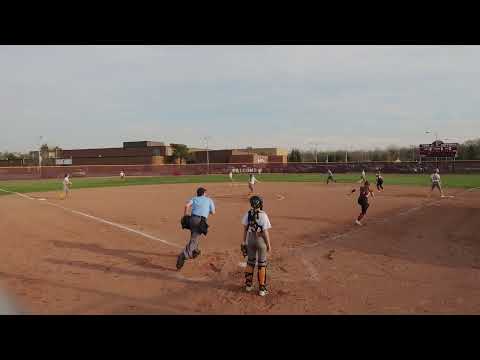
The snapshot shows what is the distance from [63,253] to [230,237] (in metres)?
5.11

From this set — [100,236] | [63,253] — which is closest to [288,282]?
[63,253]

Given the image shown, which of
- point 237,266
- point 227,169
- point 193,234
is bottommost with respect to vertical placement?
point 237,266

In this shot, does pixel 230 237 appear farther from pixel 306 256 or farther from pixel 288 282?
pixel 288 282

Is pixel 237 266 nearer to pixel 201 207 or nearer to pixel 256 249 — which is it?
pixel 201 207

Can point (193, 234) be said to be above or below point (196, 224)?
below

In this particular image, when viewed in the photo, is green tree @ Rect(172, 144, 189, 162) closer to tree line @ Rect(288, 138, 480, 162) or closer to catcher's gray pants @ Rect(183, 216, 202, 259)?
tree line @ Rect(288, 138, 480, 162)

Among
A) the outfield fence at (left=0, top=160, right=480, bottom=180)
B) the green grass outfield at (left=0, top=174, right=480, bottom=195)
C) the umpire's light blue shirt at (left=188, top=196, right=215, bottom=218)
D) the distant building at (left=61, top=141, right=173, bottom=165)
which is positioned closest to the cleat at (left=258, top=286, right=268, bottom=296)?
the umpire's light blue shirt at (left=188, top=196, right=215, bottom=218)

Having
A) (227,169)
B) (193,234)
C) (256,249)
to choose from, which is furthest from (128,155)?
(256,249)

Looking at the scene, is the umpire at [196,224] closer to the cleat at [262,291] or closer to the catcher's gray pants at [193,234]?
the catcher's gray pants at [193,234]

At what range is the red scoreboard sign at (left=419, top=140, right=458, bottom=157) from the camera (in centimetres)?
6431

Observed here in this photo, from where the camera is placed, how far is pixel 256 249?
277 inches

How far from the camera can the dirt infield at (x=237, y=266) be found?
6.45m

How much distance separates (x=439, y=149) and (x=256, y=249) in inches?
2670

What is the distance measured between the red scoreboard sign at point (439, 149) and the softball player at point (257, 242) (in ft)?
218
